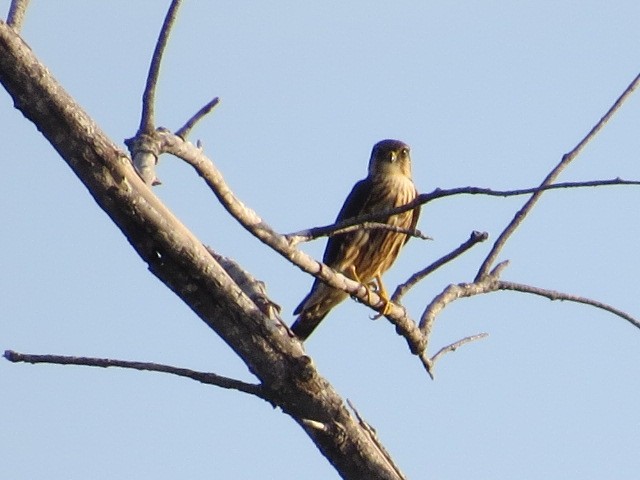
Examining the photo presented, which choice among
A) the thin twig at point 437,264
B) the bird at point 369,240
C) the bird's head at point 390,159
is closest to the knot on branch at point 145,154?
the thin twig at point 437,264

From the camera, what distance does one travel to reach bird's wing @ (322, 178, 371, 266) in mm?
6676

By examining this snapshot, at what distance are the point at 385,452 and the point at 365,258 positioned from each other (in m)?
3.72

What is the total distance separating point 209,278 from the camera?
103 inches

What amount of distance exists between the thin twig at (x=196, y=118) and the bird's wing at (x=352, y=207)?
330cm

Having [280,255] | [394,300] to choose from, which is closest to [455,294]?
[394,300]

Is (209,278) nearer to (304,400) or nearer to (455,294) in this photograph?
(304,400)

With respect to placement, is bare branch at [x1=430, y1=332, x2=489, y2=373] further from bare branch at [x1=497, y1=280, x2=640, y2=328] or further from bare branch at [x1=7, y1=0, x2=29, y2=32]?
bare branch at [x1=7, y1=0, x2=29, y2=32]

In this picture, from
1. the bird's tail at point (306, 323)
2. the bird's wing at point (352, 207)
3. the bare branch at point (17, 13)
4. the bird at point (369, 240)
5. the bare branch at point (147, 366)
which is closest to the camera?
the bare branch at point (17, 13)

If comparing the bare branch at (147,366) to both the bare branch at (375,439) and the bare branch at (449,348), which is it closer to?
the bare branch at (375,439)

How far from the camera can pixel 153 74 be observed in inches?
118

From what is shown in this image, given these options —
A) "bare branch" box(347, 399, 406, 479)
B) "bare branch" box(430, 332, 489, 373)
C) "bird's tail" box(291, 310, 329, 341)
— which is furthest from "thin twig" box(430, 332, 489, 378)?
"bird's tail" box(291, 310, 329, 341)

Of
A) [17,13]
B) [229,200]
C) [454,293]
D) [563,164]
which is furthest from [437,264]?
[17,13]

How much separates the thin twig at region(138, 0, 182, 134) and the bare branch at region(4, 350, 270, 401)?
659mm

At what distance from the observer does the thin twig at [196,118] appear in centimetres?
319
